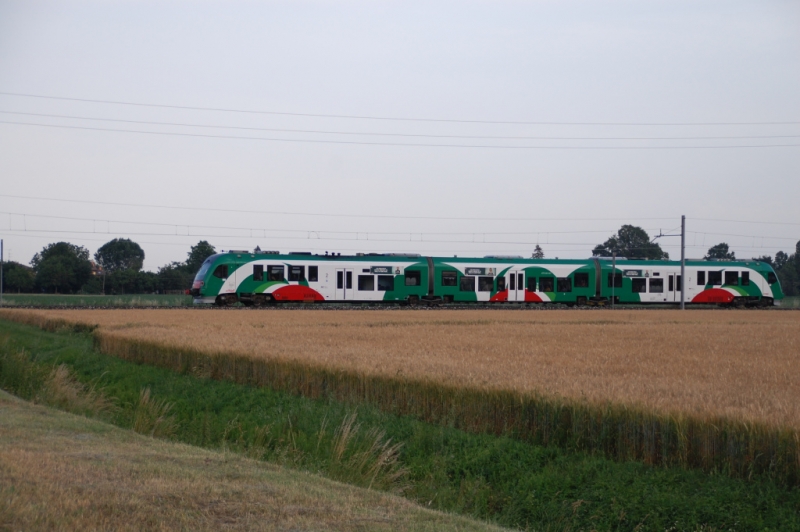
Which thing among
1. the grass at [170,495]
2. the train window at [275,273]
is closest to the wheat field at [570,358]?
the grass at [170,495]

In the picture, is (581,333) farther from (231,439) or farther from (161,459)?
(161,459)

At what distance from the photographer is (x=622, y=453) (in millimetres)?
9109

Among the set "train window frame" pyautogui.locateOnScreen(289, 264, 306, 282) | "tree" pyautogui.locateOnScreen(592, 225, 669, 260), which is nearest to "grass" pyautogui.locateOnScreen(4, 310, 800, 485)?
"train window frame" pyautogui.locateOnScreen(289, 264, 306, 282)

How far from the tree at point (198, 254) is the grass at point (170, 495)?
103m

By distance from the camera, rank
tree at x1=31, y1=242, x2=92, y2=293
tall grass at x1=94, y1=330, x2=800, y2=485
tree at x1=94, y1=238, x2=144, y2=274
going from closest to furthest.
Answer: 1. tall grass at x1=94, y1=330, x2=800, y2=485
2. tree at x1=31, y1=242, x2=92, y2=293
3. tree at x1=94, y1=238, x2=144, y2=274

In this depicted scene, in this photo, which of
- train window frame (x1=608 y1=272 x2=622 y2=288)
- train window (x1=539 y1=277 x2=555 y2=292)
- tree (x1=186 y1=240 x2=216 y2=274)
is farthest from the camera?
tree (x1=186 y1=240 x2=216 y2=274)

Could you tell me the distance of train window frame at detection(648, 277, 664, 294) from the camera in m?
56.9

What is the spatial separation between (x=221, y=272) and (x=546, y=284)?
22797mm

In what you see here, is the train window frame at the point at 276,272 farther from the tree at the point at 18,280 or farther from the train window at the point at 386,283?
the tree at the point at 18,280

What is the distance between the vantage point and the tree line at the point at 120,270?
95.6m

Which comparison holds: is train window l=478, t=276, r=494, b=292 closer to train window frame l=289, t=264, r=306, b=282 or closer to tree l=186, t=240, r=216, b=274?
train window frame l=289, t=264, r=306, b=282

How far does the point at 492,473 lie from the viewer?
31.6ft

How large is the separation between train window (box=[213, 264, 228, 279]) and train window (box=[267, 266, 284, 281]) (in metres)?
2.73

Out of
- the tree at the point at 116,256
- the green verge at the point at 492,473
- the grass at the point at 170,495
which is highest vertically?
the tree at the point at 116,256
